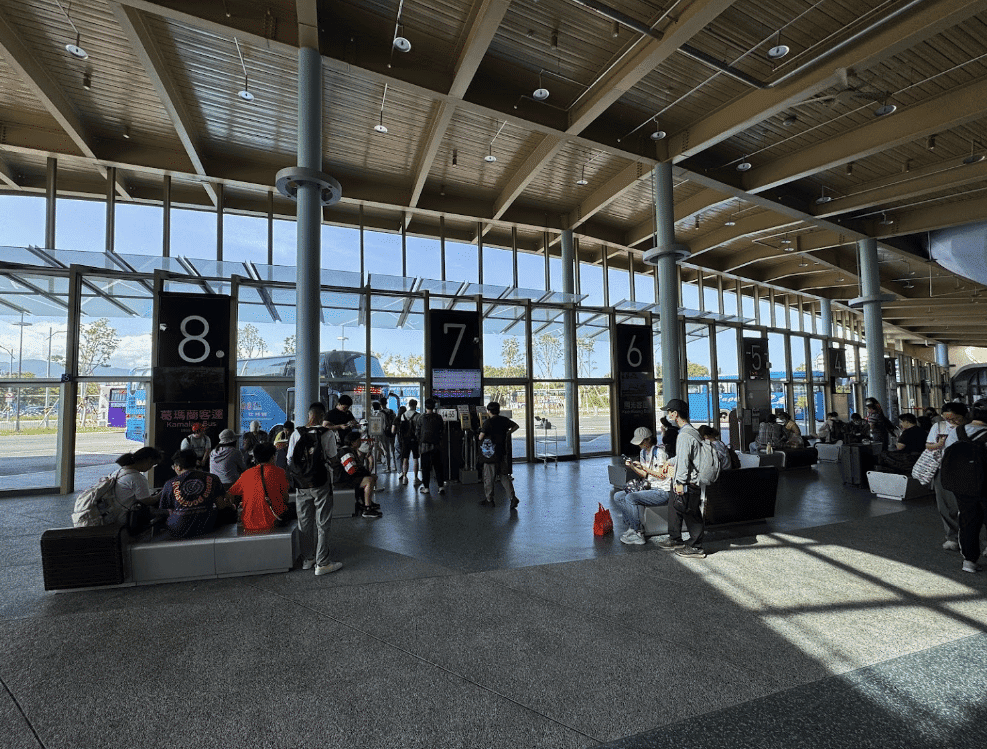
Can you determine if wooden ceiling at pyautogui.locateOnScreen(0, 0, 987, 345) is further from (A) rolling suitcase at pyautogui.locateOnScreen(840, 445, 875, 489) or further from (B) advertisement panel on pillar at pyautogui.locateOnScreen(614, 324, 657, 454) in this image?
(A) rolling suitcase at pyautogui.locateOnScreen(840, 445, 875, 489)

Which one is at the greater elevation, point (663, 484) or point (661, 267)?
point (661, 267)

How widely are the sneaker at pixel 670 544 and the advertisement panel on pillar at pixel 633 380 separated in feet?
29.5

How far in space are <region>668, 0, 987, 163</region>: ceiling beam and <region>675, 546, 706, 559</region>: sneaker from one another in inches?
307

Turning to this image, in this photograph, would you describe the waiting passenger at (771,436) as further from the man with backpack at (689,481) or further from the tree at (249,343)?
the tree at (249,343)

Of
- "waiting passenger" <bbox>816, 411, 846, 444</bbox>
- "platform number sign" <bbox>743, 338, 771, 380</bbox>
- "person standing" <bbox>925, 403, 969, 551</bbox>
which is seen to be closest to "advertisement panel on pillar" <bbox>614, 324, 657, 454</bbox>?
"platform number sign" <bbox>743, 338, 771, 380</bbox>

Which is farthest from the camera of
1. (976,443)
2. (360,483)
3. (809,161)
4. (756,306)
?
(756,306)

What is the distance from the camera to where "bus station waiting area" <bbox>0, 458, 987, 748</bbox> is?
2322mm

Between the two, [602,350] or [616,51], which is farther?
[602,350]

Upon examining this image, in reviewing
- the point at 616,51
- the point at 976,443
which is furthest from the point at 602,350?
the point at 976,443

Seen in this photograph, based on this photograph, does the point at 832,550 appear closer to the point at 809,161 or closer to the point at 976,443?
the point at 976,443

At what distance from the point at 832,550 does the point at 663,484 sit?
1724 mm

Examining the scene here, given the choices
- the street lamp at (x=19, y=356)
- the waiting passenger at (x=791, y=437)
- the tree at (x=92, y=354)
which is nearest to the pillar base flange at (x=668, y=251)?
the waiting passenger at (x=791, y=437)

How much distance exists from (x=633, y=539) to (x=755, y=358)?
14.1 meters

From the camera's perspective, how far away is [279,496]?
4.60 meters
